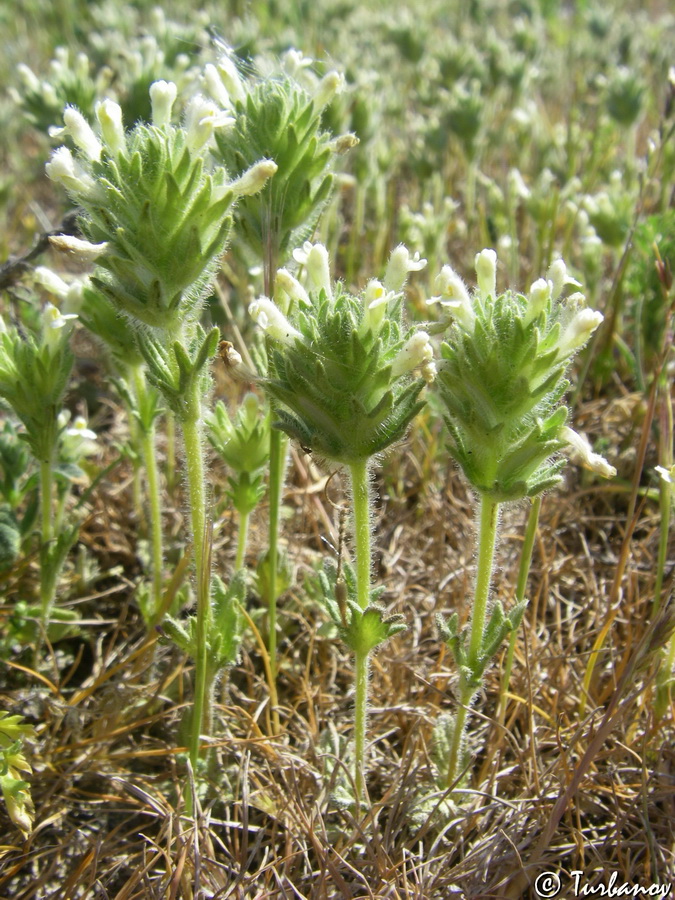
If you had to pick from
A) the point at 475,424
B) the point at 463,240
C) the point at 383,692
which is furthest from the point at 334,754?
the point at 463,240

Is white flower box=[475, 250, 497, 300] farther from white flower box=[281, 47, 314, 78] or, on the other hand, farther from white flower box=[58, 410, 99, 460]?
white flower box=[58, 410, 99, 460]

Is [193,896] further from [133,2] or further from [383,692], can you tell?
[133,2]

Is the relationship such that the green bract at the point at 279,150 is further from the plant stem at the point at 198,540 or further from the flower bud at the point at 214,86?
the plant stem at the point at 198,540

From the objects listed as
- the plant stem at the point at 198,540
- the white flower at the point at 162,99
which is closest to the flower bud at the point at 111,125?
the white flower at the point at 162,99

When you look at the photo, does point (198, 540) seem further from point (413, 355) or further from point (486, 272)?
point (486, 272)

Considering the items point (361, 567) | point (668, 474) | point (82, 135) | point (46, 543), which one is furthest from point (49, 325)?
point (668, 474)

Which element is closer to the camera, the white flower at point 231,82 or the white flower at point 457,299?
the white flower at point 457,299

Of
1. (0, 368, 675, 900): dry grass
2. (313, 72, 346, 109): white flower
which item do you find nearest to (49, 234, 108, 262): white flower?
(313, 72, 346, 109): white flower
